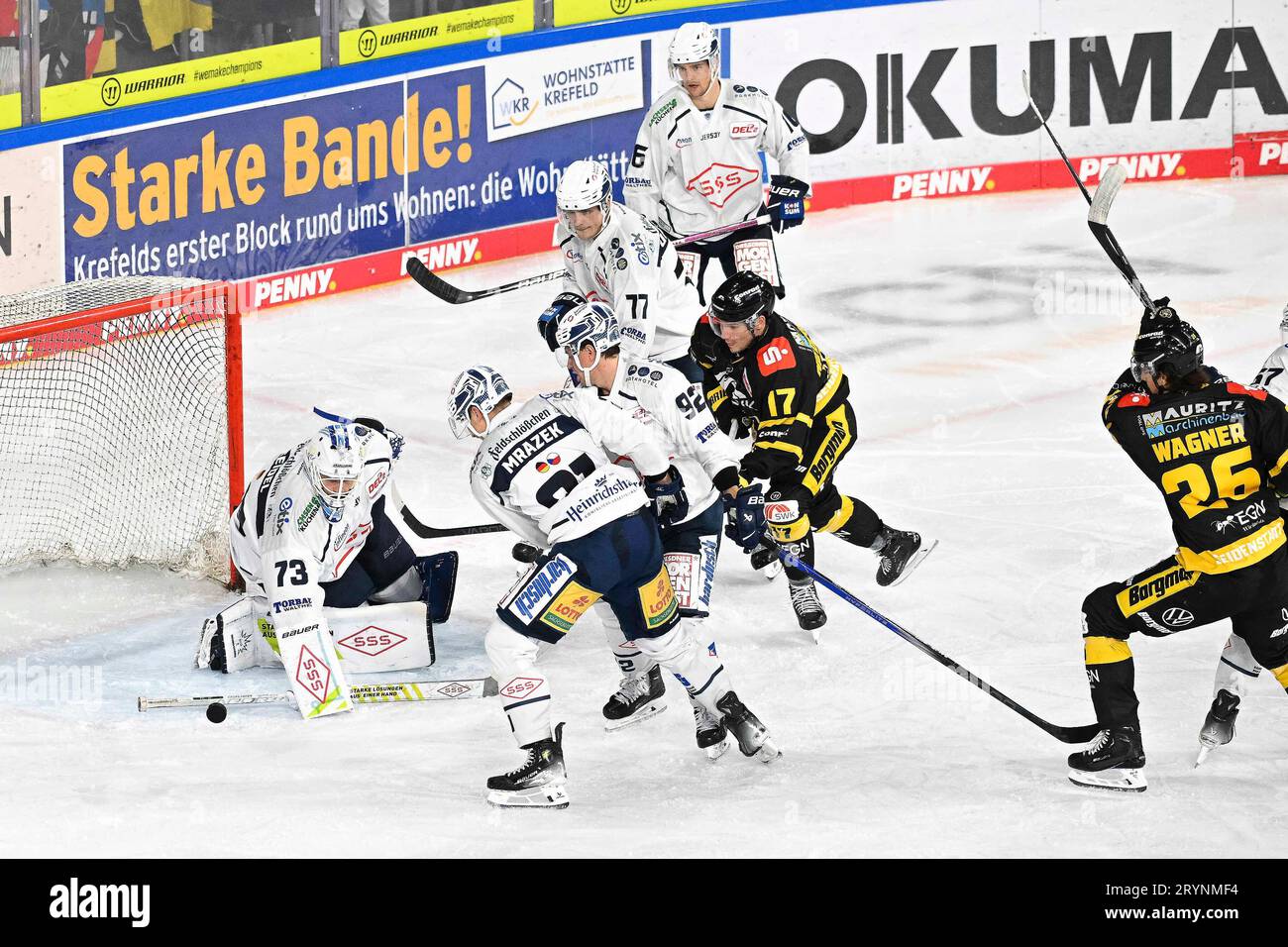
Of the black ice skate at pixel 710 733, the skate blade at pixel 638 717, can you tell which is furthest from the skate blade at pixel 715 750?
the skate blade at pixel 638 717

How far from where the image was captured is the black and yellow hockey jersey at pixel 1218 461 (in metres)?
5.02

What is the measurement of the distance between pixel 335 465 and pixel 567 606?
3.57ft

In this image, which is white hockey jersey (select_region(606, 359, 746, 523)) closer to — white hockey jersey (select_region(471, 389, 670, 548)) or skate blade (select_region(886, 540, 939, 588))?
white hockey jersey (select_region(471, 389, 670, 548))

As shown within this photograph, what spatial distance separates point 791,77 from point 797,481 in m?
5.51

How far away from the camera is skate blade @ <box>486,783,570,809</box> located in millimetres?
5180

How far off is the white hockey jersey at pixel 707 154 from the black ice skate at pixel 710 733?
2.92 meters

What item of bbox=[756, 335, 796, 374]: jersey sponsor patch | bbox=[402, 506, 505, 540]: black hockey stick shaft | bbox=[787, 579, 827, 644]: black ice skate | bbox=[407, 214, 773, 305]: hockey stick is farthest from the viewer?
bbox=[407, 214, 773, 305]: hockey stick

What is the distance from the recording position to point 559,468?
5.23m

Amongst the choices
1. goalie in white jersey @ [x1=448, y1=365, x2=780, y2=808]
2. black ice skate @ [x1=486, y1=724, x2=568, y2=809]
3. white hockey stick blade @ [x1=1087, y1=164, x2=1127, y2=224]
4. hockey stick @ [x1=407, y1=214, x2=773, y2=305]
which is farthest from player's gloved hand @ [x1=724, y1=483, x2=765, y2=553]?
hockey stick @ [x1=407, y1=214, x2=773, y2=305]

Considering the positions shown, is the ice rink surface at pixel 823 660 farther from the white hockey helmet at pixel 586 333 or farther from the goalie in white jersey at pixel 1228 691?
the white hockey helmet at pixel 586 333

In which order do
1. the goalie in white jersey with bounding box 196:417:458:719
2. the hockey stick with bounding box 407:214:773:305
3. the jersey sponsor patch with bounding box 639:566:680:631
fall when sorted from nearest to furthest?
the jersey sponsor patch with bounding box 639:566:680:631, the goalie in white jersey with bounding box 196:417:458:719, the hockey stick with bounding box 407:214:773:305

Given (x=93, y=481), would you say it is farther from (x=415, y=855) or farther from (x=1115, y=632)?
(x=1115, y=632)

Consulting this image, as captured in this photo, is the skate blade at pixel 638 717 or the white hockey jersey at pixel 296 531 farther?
the white hockey jersey at pixel 296 531
